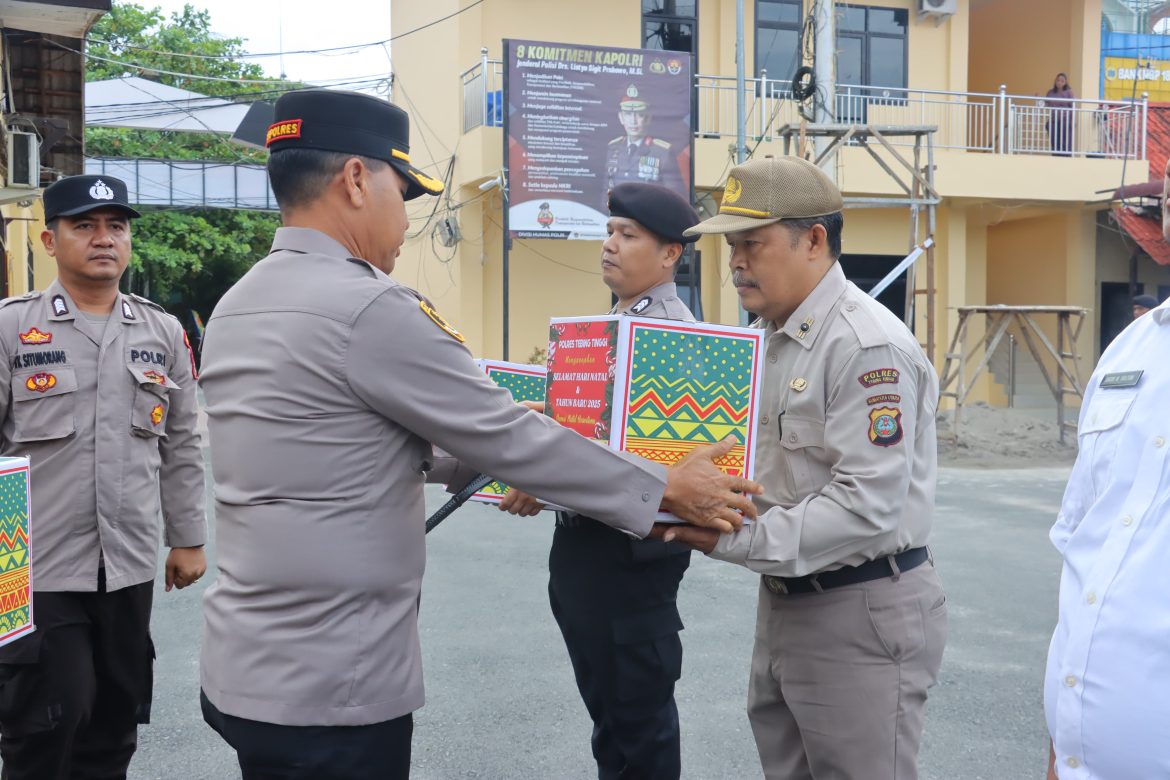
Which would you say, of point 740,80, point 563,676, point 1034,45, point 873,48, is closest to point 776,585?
point 563,676

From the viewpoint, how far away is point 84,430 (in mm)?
3139

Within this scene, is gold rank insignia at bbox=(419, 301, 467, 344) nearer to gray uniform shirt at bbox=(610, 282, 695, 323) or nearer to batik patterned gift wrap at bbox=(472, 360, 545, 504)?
batik patterned gift wrap at bbox=(472, 360, 545, 504)

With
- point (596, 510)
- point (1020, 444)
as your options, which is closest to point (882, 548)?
point (596, 510)

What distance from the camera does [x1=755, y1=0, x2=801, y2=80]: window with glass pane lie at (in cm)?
1728

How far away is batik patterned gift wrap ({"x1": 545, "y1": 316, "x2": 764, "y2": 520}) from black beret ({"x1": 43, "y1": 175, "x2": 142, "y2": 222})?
75.2 inches

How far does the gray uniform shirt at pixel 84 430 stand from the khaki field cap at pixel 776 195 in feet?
6.36

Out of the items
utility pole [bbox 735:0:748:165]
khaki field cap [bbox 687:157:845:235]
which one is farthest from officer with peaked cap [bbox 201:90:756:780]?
utility pole [bbox 735:0:748:165]

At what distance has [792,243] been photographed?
238 centimetres

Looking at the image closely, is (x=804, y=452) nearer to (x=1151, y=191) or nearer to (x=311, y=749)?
(x=311, y=749)

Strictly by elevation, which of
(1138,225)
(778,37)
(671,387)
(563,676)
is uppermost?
(778,37)

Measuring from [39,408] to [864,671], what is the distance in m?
2.43

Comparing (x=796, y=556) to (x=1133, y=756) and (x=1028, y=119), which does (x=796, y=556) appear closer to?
(x=1133, y=756)

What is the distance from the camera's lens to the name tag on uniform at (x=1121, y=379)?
167cm

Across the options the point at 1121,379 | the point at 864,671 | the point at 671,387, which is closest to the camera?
the point at 1121,379
